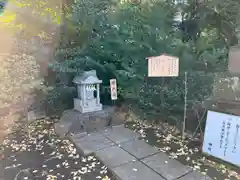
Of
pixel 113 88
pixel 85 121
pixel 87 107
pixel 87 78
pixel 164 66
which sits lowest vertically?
pixel 85 121

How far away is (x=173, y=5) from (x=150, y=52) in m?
1.19

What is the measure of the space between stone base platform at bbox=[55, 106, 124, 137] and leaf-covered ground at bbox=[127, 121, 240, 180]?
45 centimetres

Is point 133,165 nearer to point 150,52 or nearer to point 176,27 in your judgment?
point 150,52

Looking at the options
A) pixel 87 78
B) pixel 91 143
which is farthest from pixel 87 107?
pixel 91 143

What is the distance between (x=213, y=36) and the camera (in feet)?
12.4

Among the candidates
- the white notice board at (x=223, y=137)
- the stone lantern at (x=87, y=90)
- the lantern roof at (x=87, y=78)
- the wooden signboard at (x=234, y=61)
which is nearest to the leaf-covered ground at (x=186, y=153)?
the white notice board at (x=223, y=137)

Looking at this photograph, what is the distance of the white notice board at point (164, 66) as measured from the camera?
307 cm

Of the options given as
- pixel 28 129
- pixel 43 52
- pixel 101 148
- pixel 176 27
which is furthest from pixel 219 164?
pixel 43 52

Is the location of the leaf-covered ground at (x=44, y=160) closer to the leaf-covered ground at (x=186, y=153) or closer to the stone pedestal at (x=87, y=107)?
the stone pedestal at (x=87, y=107)

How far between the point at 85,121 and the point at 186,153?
1.74 m

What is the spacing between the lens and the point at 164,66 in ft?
10.3

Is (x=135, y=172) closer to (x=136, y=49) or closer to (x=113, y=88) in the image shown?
(x=113, y=88)

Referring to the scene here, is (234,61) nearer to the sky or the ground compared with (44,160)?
nearer to the sky

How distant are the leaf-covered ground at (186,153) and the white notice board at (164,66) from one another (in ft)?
3.47
